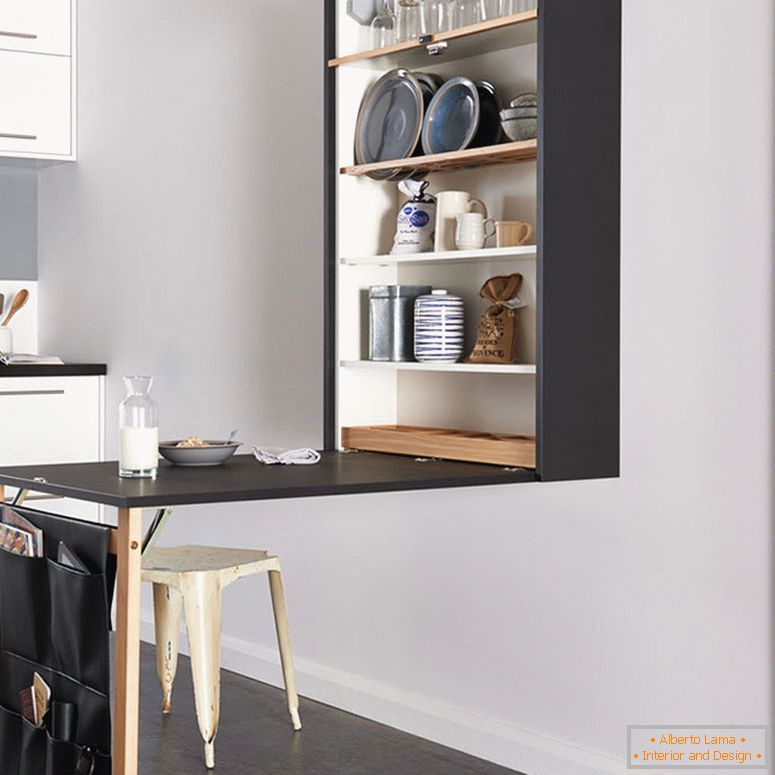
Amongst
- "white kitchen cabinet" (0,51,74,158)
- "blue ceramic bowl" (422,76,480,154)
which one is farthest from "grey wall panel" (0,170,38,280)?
"blue ceramic bowl" (422,76,480,154)

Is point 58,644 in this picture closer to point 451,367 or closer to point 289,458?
point 289,458

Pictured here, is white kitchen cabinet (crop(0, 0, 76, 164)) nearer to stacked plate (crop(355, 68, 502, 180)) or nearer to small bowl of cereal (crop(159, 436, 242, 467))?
stacked plate (crop(355, 68, 502, 180))

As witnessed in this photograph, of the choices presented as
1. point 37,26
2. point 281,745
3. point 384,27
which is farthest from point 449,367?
point 37,26

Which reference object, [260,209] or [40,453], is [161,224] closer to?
[260,209]

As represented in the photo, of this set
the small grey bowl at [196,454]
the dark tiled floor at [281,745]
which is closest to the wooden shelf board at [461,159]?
the small grey bowl at [196,454]

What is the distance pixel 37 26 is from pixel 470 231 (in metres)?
2.60

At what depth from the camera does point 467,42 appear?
3.18 m

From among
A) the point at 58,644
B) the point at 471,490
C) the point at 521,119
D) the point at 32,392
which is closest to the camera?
the point at 58,644

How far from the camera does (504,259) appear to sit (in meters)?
3.25

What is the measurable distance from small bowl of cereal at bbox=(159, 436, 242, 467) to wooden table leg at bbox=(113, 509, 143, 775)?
0.48 m

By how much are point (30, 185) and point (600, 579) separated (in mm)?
3299

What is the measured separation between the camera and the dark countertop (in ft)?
15.9

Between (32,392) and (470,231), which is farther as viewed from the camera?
(32,392)

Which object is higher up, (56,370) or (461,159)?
(461,159)
